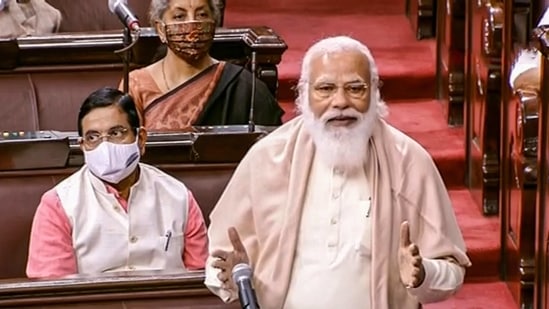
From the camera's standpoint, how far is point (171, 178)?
13.6 ft

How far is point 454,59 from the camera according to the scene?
627 centimetres

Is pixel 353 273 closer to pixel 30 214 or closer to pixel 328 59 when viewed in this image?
pixel 328 59

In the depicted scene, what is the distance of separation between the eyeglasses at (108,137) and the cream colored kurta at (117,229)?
8 centimetres

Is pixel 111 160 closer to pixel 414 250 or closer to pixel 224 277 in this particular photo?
pixel 224 277

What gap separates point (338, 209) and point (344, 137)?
6.1 inches

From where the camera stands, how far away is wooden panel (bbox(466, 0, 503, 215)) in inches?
215

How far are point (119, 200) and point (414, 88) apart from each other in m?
2.88

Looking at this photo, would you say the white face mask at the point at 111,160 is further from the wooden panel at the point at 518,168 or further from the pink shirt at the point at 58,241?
the wooden panel at the point at 518,168

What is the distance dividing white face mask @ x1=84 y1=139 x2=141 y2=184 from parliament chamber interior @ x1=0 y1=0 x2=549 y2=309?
0.37m

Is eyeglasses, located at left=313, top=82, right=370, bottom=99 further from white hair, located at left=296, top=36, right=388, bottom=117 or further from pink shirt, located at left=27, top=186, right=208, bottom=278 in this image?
pink shirt, located at left=27, top=186, right=208, bottom=278

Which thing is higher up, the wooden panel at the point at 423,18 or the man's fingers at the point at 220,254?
the man's fingers at the point at 220,254

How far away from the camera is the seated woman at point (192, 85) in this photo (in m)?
4.88

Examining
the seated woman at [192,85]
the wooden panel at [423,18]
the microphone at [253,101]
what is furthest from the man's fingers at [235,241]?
the wooden panel at [423,18]

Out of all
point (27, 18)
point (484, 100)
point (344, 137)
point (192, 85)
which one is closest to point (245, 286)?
point (344, 137)
